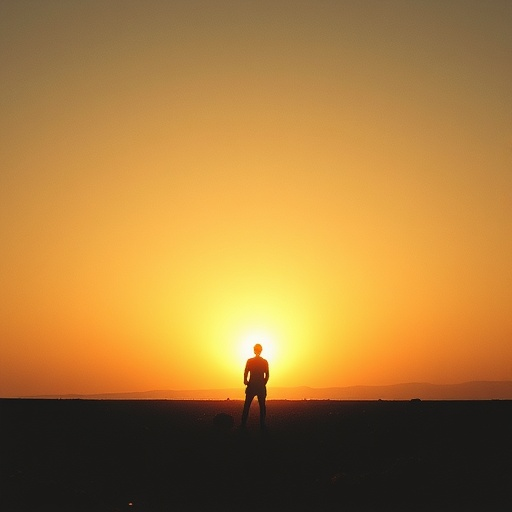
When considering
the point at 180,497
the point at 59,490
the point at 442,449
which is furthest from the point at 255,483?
the point at 442,449

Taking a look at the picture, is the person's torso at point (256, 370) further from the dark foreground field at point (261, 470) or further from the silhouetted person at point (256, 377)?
the dark foreground field at point (261, 470)

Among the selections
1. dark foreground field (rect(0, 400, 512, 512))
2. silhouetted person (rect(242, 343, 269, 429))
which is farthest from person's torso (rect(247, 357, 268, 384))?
dark foreground field (rect(0, 400, 512, 512))

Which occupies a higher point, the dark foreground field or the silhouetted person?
the silhouetted person

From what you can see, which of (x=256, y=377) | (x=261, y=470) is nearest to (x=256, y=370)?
(x=256, y=377)

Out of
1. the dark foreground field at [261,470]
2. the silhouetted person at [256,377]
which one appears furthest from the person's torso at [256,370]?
the dark foreground field at [261,470]

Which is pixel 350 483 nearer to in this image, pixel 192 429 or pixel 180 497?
pixel 180 497

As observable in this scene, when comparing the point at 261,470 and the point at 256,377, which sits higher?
the point at 256,377

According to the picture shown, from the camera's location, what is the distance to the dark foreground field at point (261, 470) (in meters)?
10.3

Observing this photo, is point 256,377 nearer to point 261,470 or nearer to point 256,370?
point 256,370

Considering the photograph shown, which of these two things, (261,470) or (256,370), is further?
(256,370)

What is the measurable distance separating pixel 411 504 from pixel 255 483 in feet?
10.0

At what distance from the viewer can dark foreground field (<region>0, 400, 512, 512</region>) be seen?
10.3 m

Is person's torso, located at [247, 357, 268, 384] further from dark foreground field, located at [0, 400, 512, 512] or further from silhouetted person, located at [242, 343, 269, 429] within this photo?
dark foreground field, located at [0, 400, 512, 512]

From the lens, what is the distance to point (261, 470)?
532 inches
